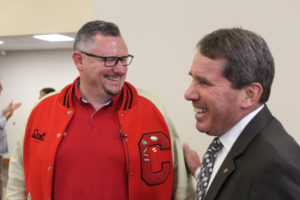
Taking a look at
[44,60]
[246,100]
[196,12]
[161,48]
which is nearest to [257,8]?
[196,12]

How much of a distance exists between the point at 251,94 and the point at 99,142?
0.84m

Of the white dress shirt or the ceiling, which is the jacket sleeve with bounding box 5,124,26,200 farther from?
the ceiling

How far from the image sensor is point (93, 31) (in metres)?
1.66

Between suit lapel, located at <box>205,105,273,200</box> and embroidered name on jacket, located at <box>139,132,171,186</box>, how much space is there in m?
0.56

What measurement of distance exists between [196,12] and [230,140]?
4.20ft

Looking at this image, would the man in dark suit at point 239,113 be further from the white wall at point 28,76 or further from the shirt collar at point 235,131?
the white wall at point 28,76

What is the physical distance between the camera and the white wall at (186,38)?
1937 millimetres

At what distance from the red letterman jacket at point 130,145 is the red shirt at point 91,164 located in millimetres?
38

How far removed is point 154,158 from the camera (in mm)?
1569

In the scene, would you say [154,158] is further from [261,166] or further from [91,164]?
[261,166]

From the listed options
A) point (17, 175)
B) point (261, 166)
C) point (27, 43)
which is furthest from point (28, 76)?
point (261, 166)

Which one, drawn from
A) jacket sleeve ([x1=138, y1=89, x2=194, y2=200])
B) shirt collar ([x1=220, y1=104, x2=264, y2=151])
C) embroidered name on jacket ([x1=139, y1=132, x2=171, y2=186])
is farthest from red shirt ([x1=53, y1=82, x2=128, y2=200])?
shirt collar ([x1=220, y1=104, x2=264, y2=151])

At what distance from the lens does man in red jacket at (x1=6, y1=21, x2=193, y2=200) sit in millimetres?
1519

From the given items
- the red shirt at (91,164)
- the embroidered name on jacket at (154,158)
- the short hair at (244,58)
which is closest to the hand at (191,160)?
the embroidered name on jacket at (154,158)
